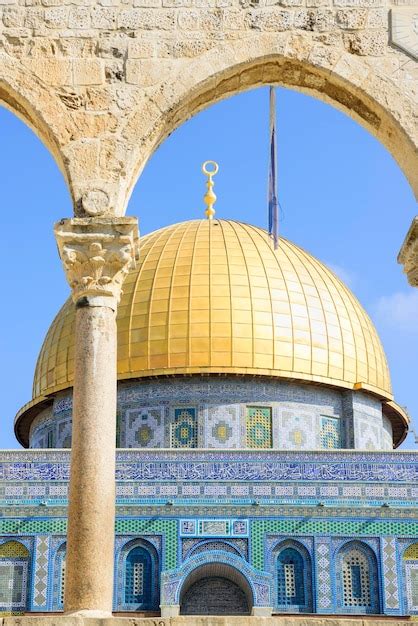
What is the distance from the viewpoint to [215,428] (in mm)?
22453

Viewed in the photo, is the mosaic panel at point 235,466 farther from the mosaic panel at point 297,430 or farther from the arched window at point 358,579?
the mosaic panel at point 297,430

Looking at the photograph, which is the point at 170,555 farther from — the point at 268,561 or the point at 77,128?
the point at 77,128

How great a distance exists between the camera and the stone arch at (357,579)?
64.0ft

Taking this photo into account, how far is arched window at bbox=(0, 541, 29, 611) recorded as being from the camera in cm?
1956

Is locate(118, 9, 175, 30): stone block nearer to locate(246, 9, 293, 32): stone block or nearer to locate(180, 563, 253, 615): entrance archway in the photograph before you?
locate(246, 9, 293, 32): stone block

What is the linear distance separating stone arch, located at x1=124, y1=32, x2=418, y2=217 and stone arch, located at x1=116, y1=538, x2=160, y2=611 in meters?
11.7

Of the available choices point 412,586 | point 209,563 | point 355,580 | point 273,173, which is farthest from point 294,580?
point 273,173

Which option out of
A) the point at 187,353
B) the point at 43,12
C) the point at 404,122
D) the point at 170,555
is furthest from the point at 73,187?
the point at 187,353

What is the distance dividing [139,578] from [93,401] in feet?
39.1

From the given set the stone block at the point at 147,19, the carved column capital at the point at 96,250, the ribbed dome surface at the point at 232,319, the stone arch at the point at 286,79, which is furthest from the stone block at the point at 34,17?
the ribbed dome surface at the point at 232,319

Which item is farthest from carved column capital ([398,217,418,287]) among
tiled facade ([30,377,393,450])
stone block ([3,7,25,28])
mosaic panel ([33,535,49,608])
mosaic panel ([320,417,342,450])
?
mosaic panel ([320,417,342,450])

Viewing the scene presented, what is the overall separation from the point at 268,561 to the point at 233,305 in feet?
16.9

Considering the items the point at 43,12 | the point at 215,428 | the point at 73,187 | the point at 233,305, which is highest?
the point at 233,305

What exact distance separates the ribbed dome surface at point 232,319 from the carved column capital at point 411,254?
13.2 meters
